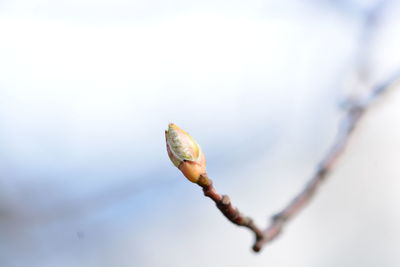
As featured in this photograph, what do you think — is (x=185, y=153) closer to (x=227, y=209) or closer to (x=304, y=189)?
(x=227, y=209)

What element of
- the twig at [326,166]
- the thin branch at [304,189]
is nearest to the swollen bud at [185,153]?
the thin branch at [304,189]

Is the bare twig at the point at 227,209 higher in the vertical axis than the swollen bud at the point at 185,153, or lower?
lower

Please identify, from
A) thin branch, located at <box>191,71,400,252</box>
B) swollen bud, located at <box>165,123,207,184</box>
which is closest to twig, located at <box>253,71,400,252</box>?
thin branch, located at <box>191,71,400,252</box>

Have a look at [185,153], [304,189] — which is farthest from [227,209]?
[304,189]

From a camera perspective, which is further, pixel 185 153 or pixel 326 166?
pixel 326 166

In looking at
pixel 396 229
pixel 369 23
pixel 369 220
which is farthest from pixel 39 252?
pixel 396 229

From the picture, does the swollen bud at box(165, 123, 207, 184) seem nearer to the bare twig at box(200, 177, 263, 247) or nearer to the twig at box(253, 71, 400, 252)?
the bare twig at box(200, 177, 263, 247)

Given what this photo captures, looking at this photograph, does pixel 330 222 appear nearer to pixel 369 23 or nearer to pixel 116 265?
pixel 116 265

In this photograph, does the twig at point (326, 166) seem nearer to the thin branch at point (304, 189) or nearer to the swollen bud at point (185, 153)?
the thin branch at point (304, 189)
